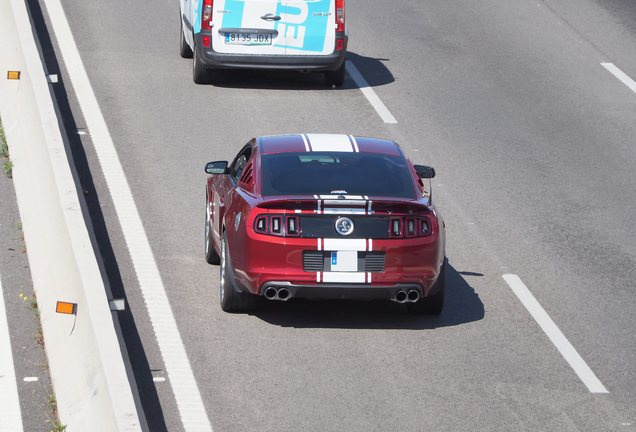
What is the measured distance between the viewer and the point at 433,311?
10227 mm

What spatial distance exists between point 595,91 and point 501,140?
3255 millimetres

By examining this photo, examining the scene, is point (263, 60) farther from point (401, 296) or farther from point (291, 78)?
point (401, 296)

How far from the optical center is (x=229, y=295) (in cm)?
1001

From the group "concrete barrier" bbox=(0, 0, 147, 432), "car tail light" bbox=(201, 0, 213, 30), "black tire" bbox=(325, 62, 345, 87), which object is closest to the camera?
"concrete barrier" bbox=(0, 0, 147, 432)

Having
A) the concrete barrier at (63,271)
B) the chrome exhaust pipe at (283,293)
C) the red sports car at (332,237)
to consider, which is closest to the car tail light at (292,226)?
the red sports car at (332,237)

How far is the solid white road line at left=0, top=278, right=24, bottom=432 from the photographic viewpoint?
26.2 feet

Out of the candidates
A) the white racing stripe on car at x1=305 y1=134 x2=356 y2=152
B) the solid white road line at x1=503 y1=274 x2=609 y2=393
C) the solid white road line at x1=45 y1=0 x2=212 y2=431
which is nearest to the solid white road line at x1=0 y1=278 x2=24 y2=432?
the solid white road line at x1=45 y1=0 x2=212 y2=431

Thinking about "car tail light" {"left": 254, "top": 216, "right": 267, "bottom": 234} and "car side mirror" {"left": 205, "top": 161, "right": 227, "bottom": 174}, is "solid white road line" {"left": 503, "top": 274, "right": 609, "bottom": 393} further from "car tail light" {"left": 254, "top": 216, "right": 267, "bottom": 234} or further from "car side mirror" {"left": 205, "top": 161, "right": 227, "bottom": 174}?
"car side mirror" {"left": 205, "top": 161, "right": 227, "bottom": 174}

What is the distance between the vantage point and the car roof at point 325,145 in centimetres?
1049

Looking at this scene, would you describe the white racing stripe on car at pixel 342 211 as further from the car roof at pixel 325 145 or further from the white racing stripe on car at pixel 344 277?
the car roof at pixel 325 145

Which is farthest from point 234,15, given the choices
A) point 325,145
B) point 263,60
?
point 325,145

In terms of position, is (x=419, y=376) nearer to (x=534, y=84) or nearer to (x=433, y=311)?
(x=433, y=311)

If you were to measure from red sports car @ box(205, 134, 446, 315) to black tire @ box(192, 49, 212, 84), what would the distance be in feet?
27.0

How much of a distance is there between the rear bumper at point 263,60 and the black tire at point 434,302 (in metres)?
8.11
